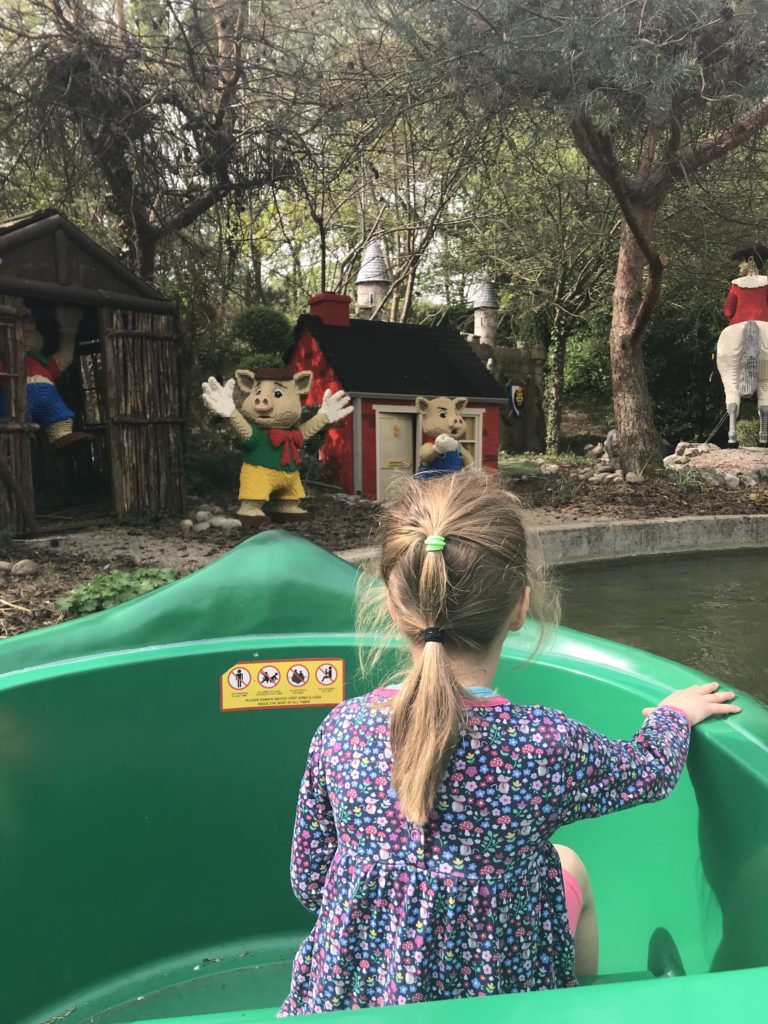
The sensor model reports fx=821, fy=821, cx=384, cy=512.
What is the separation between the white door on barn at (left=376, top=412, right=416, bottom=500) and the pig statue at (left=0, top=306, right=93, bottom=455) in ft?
9.99

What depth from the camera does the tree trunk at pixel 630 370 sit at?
8664mm

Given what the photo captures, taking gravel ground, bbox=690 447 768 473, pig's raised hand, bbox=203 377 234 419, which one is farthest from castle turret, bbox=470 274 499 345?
pig's raised hand, bbox=203 377 234 419

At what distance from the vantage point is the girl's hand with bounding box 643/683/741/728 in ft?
3.73

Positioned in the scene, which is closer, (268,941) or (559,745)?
(559,745)

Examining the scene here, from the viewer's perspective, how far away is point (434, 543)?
93cm

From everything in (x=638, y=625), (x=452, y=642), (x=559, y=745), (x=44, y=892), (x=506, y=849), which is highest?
(x=452, y=642)

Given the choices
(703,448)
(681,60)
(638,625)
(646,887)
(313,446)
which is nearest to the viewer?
(646,887)

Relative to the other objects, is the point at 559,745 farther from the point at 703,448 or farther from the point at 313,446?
the point at 703,448

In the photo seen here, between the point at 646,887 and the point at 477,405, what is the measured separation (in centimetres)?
800

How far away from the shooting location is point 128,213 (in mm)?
7676

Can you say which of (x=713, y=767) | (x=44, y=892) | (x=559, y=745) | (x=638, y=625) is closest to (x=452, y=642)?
(x=559, y=745)

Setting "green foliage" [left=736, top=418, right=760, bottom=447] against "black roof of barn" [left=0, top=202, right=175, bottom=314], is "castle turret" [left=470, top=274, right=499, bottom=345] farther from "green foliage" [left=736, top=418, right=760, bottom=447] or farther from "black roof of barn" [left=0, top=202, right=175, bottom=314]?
"black roof of barn" [left=0, top=202, right=175, bottom=314]

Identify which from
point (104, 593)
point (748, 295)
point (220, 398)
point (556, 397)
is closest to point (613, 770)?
point (104, 593)

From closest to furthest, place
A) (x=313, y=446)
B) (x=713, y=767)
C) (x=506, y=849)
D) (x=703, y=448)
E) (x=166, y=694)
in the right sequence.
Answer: (x=506, y=849), (x=713, y=767), (x=166, y=694), (x=313, y=446), (x=703, y=448)
